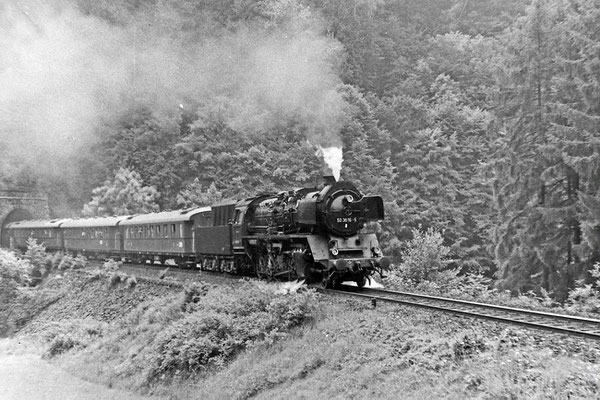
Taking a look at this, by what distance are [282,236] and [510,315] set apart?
6139 mm

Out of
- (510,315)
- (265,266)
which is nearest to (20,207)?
(265,266)

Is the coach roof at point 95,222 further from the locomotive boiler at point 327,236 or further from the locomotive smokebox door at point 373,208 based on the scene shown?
the locomotive smokebox door at point 373,208

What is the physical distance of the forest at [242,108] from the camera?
1455 inches

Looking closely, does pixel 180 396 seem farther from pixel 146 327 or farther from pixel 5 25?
pixel 5 25

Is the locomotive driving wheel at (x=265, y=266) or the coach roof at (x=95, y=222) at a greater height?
the coach roof at (x=95, y=222)

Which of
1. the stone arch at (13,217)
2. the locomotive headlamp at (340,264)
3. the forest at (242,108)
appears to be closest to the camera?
the locomotive headlamp at (340,264)

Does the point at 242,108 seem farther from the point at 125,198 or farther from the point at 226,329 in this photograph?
the point at 226,329

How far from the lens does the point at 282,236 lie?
14.5 m

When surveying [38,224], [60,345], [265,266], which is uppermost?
[38,224]

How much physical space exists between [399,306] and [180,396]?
465cm

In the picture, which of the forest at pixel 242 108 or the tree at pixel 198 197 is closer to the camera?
the tree at pixel 198 197

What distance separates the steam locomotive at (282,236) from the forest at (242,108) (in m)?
10.6

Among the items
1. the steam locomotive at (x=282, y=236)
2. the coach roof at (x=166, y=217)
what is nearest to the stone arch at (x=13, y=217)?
the coach roof at (x=166, y=217)

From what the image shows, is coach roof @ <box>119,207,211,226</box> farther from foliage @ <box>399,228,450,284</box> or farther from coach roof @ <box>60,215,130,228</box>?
foliage @ <box>399,228,450,284</box>
